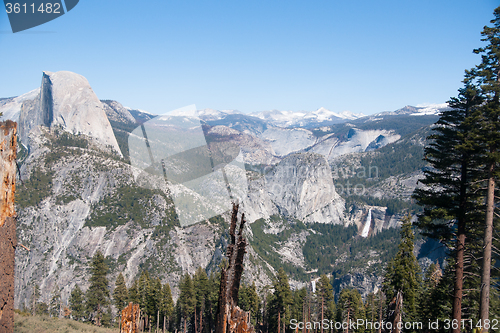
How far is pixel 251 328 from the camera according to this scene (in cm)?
510

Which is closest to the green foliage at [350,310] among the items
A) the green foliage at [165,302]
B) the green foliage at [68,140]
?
the green foliage at [165,302]

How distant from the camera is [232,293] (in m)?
4.91

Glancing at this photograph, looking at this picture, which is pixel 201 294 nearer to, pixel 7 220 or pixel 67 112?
pixel 7 220

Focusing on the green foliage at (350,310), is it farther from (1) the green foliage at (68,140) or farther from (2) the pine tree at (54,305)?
(1) the green foliage at (68,140)

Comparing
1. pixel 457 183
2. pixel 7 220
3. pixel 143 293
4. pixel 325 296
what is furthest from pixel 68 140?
pixel 7 220

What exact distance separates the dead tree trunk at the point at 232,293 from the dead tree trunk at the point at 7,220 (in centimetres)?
296

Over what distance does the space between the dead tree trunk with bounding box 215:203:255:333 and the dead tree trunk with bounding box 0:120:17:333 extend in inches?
116

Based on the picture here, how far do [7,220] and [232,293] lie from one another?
11.3 ft

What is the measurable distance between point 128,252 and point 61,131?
95.1 meters

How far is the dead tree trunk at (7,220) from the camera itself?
4414 mm

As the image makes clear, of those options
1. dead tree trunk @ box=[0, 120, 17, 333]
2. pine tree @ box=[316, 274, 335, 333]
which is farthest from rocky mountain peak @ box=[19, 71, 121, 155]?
dead tree trunk @ box=[0, 120, 17, 333]

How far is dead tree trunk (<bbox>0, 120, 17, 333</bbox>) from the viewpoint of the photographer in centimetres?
441

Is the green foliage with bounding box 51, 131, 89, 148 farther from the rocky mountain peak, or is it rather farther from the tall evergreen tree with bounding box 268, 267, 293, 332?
the tall evergreen tree with bounding box 268, 267, 293, 332

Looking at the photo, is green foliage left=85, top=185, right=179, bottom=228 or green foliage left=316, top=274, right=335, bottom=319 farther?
green foliage left=85, top=185, right=179, bottom=228
